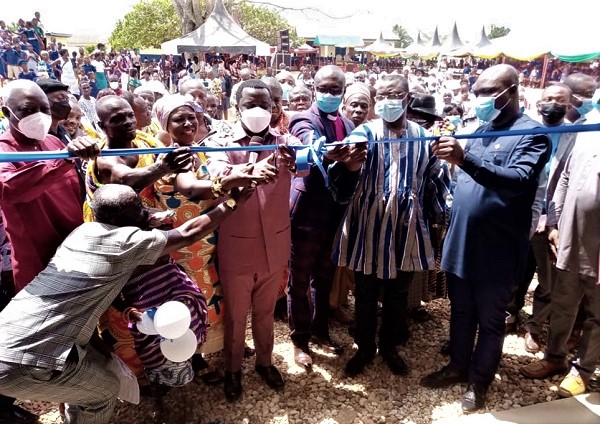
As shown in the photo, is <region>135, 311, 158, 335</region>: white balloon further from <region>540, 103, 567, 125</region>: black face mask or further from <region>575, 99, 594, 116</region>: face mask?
<region>575, 99, 594, 116</region>: face mask

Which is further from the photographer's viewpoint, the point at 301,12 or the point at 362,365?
the point at 301,12

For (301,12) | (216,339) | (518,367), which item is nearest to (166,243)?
(216,339)

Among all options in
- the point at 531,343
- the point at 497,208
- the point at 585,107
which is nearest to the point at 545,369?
the point at 531,343

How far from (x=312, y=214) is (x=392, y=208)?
61 cm

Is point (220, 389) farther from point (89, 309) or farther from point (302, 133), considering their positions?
Answer: point (302, 133)

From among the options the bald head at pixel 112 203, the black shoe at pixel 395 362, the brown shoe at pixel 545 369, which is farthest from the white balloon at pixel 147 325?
the brown shoe at pixel 545 369

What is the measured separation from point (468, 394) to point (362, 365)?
0.77 m

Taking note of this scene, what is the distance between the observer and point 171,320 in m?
2.30

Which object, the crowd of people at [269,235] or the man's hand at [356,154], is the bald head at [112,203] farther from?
the man's hand at [356,154]

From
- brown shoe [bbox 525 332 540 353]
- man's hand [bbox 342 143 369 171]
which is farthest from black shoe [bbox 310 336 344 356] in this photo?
man's hand [bbox 342 143 369 171]

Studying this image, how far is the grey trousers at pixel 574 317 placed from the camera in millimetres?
3145

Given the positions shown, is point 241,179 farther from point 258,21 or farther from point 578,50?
point 258,21

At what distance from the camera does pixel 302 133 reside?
3.32 m

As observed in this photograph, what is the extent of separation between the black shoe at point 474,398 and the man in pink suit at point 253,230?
1482 mm
